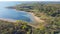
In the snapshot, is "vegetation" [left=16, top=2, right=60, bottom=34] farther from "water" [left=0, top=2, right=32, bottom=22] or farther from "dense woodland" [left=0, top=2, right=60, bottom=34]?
"water" [left=0, top=2, right=32, bottom=22]

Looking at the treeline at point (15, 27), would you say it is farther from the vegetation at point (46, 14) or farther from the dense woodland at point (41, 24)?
the vegetation at point (46, 14)

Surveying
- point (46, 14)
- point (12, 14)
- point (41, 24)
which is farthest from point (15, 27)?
point (46, 14)

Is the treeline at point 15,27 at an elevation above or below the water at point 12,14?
below

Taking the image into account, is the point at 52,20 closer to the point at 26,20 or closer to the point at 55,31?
the point at 55,31

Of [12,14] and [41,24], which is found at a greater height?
[12,14]

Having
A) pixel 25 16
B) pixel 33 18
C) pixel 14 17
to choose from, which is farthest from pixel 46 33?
pixel 14 17

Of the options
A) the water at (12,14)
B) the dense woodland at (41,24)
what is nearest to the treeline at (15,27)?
the dense woodland at (41,24)

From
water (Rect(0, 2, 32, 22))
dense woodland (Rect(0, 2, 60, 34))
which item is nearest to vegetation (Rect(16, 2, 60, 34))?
dense woodland (Rect(0, 2, 60, 34))

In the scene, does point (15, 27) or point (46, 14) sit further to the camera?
point (46, 14)

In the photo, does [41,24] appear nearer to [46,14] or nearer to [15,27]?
[46,14]
